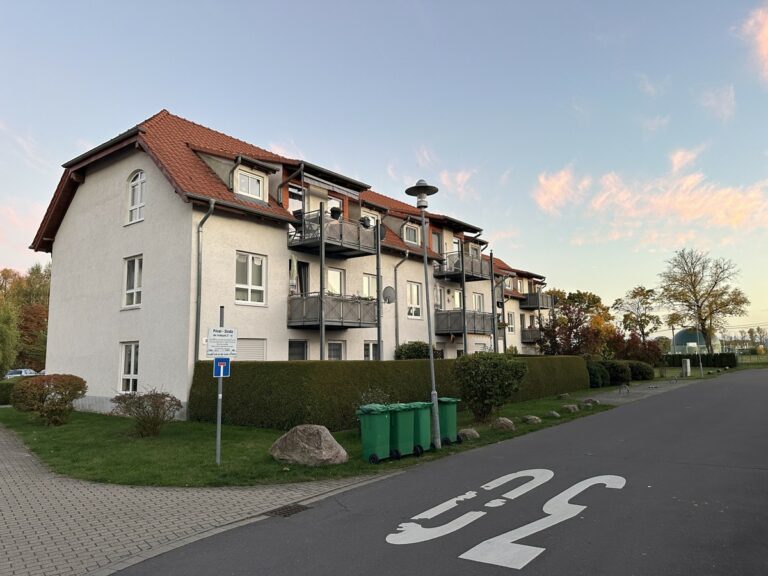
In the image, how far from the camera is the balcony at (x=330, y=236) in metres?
18.3

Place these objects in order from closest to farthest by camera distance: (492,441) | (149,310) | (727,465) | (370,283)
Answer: (727,465)
(492,441)
(149,310)
(370,283)

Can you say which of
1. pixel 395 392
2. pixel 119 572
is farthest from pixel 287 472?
pixel 395 392

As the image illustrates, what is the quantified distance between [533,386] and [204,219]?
49.5ft

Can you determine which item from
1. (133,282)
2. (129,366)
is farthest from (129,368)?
(133,282)

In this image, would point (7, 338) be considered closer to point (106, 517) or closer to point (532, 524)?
point (106, 517)

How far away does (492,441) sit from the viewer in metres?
11.7

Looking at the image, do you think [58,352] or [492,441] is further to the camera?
[58,352]

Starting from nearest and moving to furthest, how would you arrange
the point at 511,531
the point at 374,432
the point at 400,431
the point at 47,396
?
the point at 511,531 → the point at 374,432 → the point at 400,431 → the point at 47,396

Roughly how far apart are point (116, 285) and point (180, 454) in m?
10.5

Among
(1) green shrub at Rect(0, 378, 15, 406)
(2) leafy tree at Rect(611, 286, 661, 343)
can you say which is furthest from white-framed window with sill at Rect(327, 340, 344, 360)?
(2) leafy tree at Rect(611, 286, 661, 343)

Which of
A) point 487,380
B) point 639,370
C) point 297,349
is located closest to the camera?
point 487,380

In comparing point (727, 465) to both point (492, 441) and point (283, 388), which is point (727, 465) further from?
point (283, 388)

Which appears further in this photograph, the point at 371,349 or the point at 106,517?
the point at 371,349

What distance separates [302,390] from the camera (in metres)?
12.6
